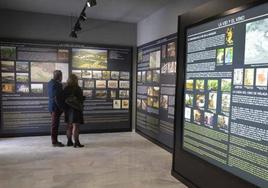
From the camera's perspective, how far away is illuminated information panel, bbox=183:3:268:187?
2.35m

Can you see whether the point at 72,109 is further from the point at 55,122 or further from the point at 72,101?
the point at 55,122

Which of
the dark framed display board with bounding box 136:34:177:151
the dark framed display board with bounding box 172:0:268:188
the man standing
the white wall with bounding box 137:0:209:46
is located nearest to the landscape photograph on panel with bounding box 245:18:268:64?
the dark framed display board with bounding box 172:0:268:188

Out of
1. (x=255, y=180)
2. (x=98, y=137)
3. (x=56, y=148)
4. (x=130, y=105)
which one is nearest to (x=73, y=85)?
(x=56, y=148)

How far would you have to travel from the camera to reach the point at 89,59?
658cm

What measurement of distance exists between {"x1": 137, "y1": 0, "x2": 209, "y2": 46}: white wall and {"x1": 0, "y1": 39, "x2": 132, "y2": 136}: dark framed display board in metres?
0.65

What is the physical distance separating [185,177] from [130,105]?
3682 mm

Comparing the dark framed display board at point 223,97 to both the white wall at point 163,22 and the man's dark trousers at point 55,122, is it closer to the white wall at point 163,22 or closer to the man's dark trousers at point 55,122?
the white wall at point 163,22

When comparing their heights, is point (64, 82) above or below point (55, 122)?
above

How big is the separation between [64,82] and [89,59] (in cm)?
85

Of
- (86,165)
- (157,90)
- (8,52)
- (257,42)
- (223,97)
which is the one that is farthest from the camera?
(8,52)

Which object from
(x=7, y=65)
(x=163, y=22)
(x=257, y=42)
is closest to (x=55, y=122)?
(x=7, y=65)

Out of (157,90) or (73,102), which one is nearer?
(73,102)

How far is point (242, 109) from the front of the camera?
8.34 ft

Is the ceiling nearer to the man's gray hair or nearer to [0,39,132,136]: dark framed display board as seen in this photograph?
[0,39,132,136]: dark framed display board
